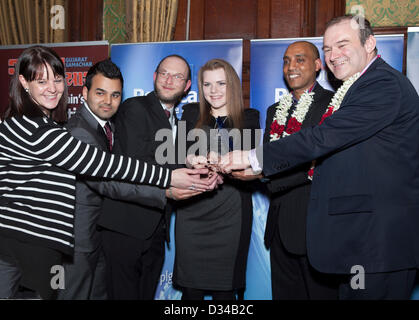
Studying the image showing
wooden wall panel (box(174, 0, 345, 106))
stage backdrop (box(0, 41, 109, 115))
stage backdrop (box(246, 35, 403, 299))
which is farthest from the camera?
wooden wall panel (box(174, 0, 345, 106))

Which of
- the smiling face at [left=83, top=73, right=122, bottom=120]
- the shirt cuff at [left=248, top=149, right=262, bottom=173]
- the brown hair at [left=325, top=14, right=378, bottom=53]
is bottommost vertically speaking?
the shirt cuff at [left=248, top=149, right=262, bottom=173]

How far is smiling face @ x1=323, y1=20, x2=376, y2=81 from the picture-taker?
2.12m

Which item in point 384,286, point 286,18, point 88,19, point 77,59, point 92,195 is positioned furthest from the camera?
point 88,19

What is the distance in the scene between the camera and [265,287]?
10.7 ft

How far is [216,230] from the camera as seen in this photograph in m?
2.61

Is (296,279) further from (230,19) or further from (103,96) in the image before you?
(230,19)

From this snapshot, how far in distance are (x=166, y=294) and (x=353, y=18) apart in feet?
8.24

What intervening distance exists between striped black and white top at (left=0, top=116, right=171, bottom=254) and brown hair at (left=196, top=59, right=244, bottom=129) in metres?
1.11

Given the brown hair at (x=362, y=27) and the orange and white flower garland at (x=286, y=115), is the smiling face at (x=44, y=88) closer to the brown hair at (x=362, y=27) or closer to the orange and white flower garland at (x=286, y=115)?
the orange and white flower garland at (x=286, y=115)

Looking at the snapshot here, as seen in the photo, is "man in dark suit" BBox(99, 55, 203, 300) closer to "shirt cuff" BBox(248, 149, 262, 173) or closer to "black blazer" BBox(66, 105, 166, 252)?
"black blazer" BBox(66, 105, 166, 252)

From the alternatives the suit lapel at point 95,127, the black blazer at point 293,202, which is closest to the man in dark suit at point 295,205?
the black blazer at point 293,202

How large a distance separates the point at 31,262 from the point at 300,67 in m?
2.21

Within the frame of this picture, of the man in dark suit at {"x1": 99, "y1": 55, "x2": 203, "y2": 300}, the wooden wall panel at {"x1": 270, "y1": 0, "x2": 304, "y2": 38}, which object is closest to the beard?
the man in dark suit at {"x1": 99, "y1": 55, "x2": 203, "y2": 300}

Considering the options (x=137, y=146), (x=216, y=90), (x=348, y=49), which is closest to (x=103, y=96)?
(x=137, y=146)
